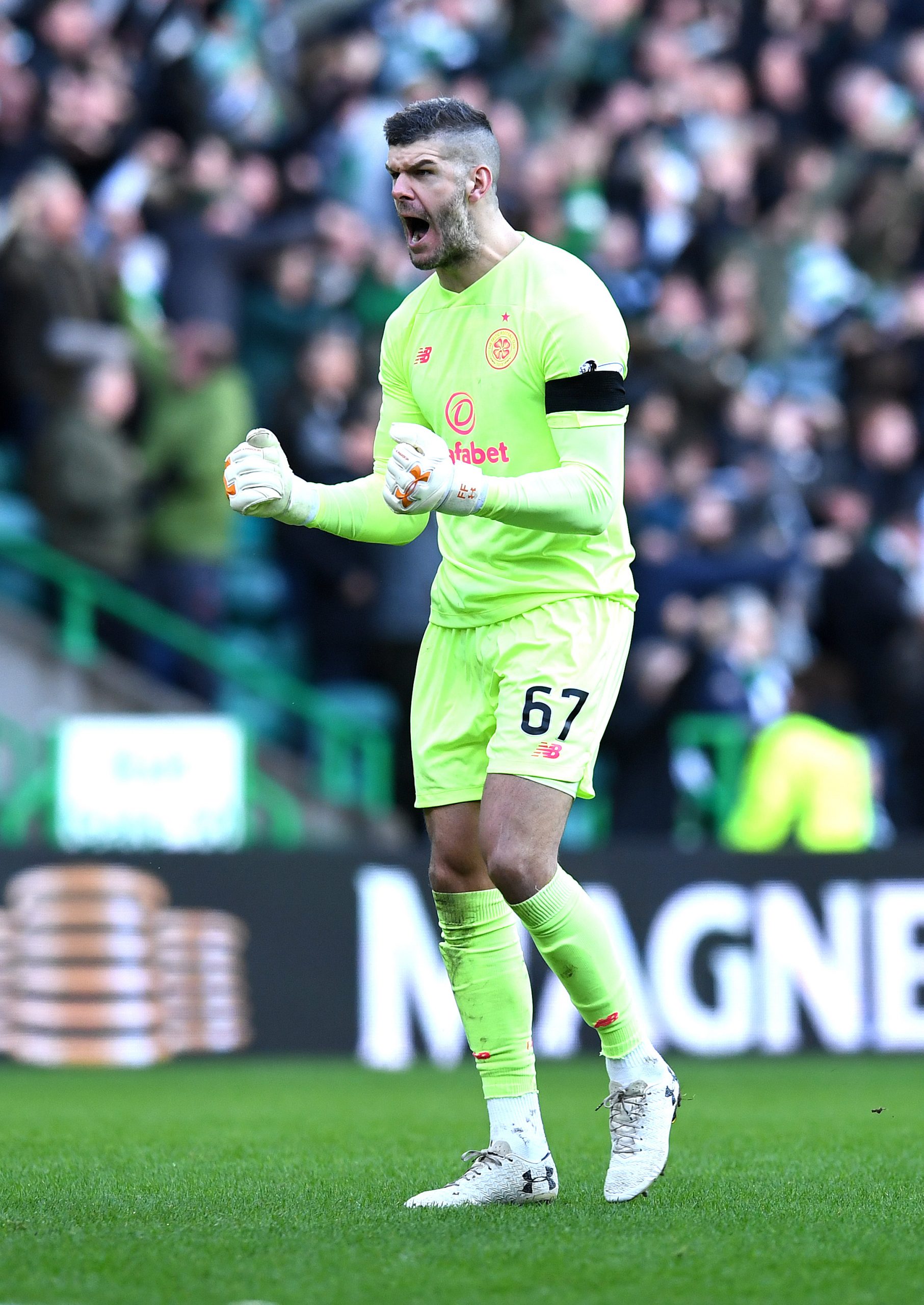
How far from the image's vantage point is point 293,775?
1159 cm

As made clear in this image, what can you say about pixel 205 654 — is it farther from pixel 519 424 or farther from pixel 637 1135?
pixel 637 1135

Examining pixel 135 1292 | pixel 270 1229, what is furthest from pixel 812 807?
pixel 135 1292

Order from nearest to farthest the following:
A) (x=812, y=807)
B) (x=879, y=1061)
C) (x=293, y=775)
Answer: (x=879, y=1061) → (x=812, y=807) → (x=293, y=775)

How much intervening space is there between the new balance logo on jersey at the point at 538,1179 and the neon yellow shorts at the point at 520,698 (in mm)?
865

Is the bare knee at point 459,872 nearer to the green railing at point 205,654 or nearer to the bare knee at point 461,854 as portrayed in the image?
the bare knee at point 461,854

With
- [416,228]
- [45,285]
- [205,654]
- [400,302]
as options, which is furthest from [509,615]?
[400,302]

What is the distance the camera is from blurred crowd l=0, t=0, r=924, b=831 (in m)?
11.1

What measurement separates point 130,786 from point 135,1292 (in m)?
6.94

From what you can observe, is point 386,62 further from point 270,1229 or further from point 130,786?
point 270,1229

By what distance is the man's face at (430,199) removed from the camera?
4.75 metres

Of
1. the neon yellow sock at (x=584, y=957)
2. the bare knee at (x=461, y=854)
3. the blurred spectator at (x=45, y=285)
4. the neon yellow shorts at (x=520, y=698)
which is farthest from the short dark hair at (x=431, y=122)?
the blurred spectator at (x=45, y=285)

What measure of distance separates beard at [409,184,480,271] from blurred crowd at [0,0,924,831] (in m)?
6.10

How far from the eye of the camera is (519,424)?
485 centimetres

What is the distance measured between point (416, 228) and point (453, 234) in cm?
9
